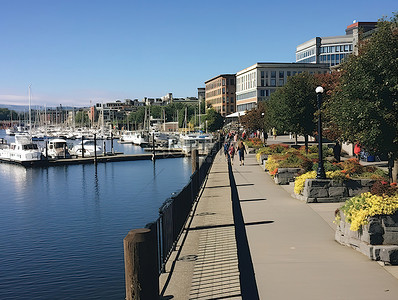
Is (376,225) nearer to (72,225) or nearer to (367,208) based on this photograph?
(367,208)

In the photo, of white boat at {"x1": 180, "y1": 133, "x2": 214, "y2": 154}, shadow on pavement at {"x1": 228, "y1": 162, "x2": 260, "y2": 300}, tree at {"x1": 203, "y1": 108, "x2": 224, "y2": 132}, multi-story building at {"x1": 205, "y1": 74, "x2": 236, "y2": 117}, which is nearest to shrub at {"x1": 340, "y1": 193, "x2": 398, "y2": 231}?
shadow on pavement at {"x1": 228, "y1": 162, "x2": 260, "y2": 300}

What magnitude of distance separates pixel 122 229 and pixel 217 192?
22.4 feet

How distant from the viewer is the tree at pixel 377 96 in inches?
535

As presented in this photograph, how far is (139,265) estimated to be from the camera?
6.88 meters

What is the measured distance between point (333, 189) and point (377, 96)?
203 inches

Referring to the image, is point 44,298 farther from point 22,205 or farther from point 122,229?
point 22,205

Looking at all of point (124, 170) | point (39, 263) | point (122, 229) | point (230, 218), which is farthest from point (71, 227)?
point (124, 170)

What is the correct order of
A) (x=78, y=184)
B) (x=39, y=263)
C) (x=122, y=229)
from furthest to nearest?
(x=78, y=184), (x=122, y=229), (x=39, y=263)

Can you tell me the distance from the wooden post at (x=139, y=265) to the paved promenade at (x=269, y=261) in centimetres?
81

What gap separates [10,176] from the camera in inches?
2181


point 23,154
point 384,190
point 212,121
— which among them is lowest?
point 23,154

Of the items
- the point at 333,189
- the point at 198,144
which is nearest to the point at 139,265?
the point at 333,189

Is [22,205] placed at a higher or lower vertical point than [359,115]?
lower

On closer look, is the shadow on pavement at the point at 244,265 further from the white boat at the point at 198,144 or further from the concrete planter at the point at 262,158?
the white boat at the point at 198,144
